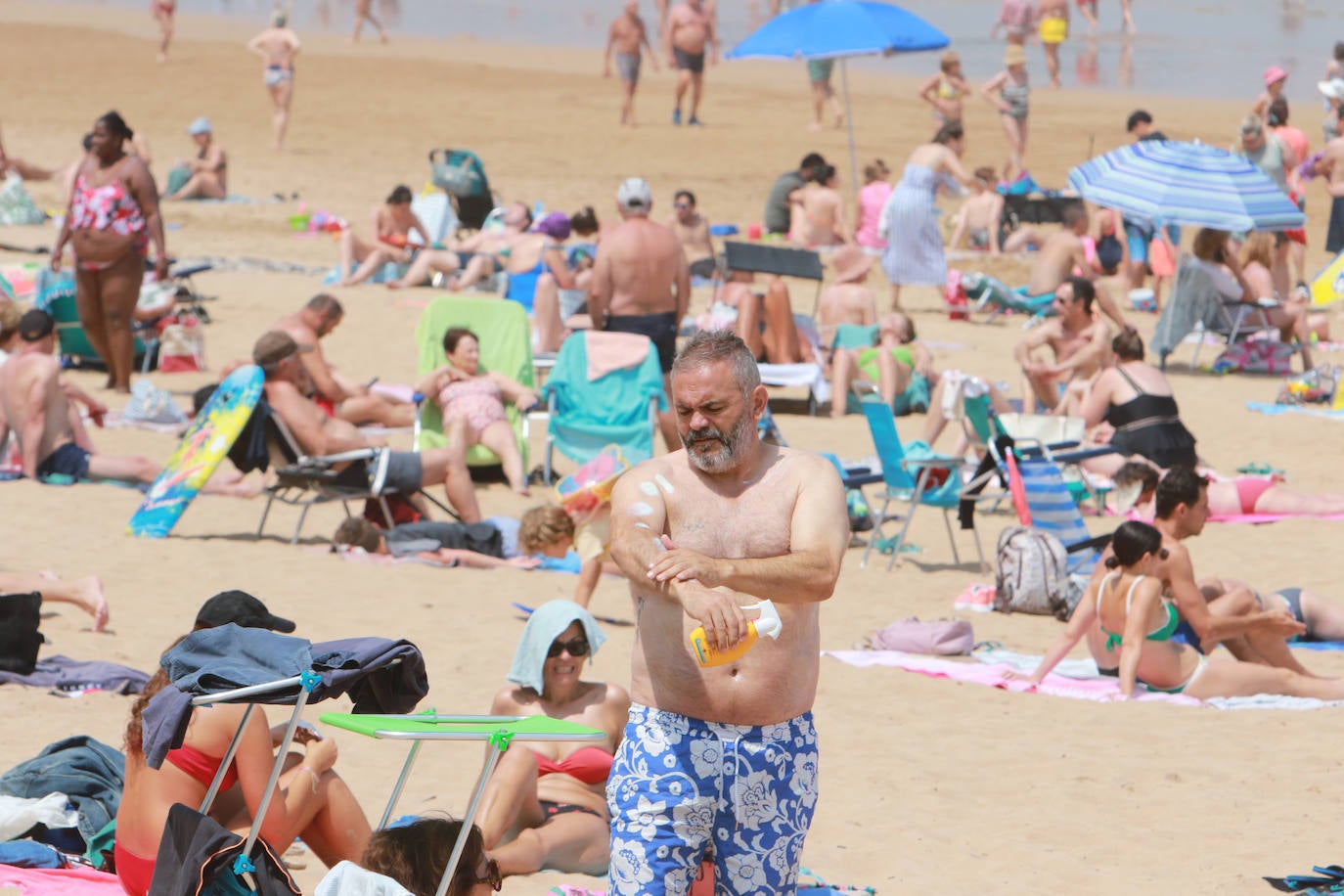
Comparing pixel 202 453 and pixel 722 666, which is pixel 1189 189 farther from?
pixel 722 666

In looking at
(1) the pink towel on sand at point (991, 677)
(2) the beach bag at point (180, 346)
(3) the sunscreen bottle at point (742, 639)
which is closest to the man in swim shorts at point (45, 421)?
(2) the beach bag at point (180, 346)

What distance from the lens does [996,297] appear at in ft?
49.0

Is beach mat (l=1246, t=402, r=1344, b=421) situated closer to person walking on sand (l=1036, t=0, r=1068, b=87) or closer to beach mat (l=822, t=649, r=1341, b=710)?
beach mat (l=822, t=649, r=1341, b=710)

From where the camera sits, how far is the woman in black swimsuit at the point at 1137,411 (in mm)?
9320

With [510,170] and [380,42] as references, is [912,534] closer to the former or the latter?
[510,170]

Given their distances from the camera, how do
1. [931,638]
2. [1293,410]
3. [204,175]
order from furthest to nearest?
1. [204,175]
2. [1293,410]
3. [931,638]

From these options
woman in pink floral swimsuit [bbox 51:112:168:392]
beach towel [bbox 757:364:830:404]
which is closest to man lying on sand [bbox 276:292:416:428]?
woman in pink floral swimsuit [bbox 51:112:168:392]

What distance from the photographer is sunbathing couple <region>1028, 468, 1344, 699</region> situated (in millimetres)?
6285

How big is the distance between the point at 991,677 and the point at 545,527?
216 cm

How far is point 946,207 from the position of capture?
2019 centimetres

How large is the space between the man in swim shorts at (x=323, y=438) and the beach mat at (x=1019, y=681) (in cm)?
239

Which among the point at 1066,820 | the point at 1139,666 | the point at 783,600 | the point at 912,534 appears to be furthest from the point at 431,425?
the point at 783,600

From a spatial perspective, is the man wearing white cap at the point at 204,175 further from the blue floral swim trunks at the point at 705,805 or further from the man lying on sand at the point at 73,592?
the blue floral swim trunks at the point at 705,805

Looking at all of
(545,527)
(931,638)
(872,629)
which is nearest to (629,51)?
(545,527)
